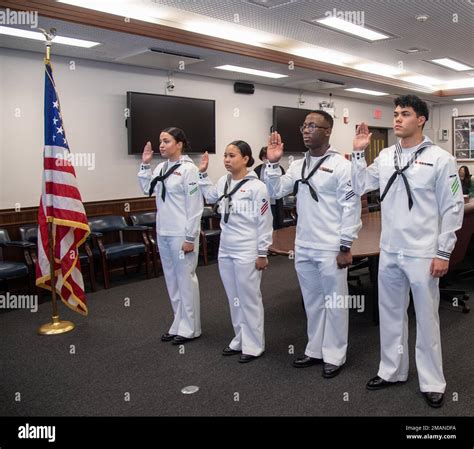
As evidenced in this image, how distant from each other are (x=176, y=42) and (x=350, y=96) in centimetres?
606

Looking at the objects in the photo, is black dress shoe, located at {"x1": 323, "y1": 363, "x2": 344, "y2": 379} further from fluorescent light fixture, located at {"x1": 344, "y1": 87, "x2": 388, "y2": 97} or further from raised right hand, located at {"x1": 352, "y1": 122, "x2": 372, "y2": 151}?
fluorescent light fixture, located at {"x1": 344, "y1": 87, "x2": 388, "y2": 97}

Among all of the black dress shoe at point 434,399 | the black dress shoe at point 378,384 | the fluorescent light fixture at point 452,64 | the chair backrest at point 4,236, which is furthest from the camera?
the fluorescent light fixture at point 452,64

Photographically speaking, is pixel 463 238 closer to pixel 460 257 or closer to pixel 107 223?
pixel 460 257

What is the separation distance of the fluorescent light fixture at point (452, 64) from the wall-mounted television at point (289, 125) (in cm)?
248

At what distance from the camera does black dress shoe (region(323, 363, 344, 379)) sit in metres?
3.28

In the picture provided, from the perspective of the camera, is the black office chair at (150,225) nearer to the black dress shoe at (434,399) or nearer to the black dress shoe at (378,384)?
the black dress shoe at (378,384)

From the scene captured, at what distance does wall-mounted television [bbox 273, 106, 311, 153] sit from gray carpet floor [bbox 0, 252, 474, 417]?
4866mm

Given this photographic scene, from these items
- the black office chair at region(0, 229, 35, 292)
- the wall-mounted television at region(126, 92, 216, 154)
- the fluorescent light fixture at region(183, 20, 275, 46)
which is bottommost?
the black office chair at region(0, 229, 35, 292)

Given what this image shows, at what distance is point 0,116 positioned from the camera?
225 inches

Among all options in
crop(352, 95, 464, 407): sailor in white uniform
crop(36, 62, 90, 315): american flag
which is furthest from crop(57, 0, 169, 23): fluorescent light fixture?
crop(352, 95, 464, 407): sailor in white uniform

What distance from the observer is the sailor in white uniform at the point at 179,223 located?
3.85 metres

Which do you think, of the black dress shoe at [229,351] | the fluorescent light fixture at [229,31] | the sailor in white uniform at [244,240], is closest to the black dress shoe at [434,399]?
the sailor in white uniform at [244,240]

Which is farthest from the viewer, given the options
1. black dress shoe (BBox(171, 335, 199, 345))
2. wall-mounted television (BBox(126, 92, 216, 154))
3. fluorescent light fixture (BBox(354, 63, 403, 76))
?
fluorescent light fixture (BBox(354, 63, 403, 76))
